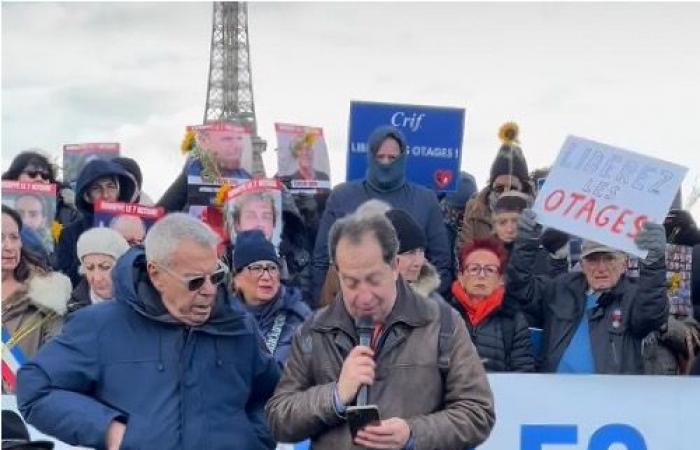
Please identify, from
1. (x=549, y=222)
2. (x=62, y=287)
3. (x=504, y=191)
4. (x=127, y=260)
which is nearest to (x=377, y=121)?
(x=504, y=191)

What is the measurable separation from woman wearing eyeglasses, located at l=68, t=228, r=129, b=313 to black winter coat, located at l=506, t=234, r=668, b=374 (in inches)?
84.1

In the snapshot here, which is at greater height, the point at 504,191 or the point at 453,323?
the point at 504,191

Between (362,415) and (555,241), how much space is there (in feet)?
14.6

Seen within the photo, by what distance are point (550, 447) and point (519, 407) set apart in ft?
0.85

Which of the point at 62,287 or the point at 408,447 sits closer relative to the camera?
the point at 408,447

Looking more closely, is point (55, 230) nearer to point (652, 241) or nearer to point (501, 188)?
point (501, 188)

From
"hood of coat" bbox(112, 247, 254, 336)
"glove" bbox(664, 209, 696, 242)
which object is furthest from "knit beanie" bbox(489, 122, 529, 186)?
"hood of coat" bbox(112, 247, 254, 336)

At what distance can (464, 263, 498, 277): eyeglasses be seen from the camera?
21.8ft

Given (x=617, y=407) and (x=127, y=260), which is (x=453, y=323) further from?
(x=617, y=407)

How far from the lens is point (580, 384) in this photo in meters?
6.57

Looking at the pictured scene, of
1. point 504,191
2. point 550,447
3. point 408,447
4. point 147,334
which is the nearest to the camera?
point 408,447

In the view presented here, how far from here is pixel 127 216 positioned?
7.45m

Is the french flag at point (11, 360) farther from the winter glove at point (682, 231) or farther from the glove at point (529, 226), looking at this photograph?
the winter glove at point (682, 231)

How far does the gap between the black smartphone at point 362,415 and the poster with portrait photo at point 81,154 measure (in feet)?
20.1
